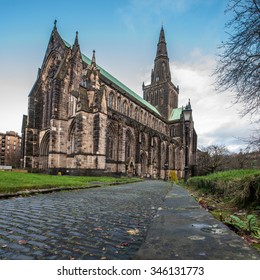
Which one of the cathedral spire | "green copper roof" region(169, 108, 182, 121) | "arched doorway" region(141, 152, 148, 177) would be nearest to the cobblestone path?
"arched doorway" region(141, 152, 148, 177)

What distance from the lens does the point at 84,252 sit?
1879mm

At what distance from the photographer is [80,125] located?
20219mm

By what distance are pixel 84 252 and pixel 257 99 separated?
6.10 metres

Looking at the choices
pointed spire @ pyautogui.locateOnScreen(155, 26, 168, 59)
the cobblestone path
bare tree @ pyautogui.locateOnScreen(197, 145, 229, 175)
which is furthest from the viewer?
pointed spire @ pyautogui.locateOnScreen(155, 26, 168, 59)

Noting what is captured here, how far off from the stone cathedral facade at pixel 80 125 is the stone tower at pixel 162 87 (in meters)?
17.9

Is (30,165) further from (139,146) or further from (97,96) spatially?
(139,146)

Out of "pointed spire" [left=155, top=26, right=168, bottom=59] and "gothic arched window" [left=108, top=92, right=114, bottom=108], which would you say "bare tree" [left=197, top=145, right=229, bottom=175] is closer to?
"gothic arched window" [left=108, top=92, right=114, bottom=108]

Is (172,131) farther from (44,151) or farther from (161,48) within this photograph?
(44,151)

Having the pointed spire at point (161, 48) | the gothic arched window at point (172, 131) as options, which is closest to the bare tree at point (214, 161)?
the gothic arched window at point (172, 131)

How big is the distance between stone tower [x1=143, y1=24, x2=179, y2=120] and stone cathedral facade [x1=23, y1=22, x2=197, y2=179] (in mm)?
17900

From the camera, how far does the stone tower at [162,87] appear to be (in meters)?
51.5

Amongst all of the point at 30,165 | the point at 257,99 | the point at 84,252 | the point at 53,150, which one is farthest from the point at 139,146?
the point at 84,252

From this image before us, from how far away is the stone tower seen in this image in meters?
51.5

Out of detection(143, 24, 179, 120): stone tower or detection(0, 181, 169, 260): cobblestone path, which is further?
detection(143, 24, 179, 120): stone tower
